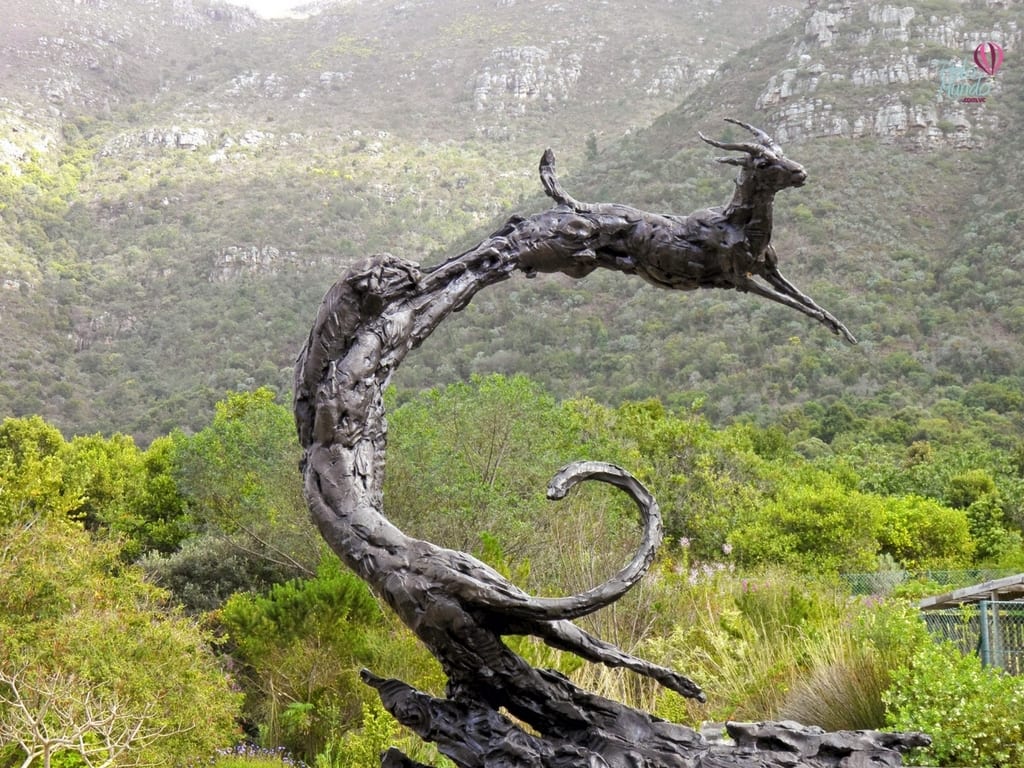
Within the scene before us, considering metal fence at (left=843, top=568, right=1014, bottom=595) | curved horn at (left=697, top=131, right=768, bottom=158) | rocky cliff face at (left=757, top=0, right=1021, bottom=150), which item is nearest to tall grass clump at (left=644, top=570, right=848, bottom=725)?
metal fence at (left=843, top=568, right=1014, bottom=595)

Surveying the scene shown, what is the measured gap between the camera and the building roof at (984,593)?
8.55 meters

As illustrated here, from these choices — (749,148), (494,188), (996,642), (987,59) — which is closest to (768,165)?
(749,148)

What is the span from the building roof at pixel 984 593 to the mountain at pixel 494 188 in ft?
53.9

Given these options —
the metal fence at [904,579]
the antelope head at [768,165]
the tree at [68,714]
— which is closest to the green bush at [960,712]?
the antelope head at [768,165]

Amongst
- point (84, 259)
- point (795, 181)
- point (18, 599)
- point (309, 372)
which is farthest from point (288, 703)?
point (84, 259)

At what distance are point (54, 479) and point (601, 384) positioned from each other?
24.6 metres

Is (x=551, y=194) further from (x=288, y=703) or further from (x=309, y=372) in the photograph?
(x=288, y=703)

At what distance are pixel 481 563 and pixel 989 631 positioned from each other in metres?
7.81

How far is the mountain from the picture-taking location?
35.1 meters

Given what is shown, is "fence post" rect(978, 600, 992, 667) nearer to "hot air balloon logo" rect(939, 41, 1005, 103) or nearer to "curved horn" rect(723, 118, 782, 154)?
"curved horn" rect(723, 118, 782, 154)

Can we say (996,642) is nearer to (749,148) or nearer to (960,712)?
(960,712)

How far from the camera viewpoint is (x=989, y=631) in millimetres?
8500

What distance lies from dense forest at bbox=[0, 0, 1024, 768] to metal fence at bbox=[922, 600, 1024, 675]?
2.16 ft

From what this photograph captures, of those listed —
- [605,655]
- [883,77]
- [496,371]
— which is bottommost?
[496,371]
